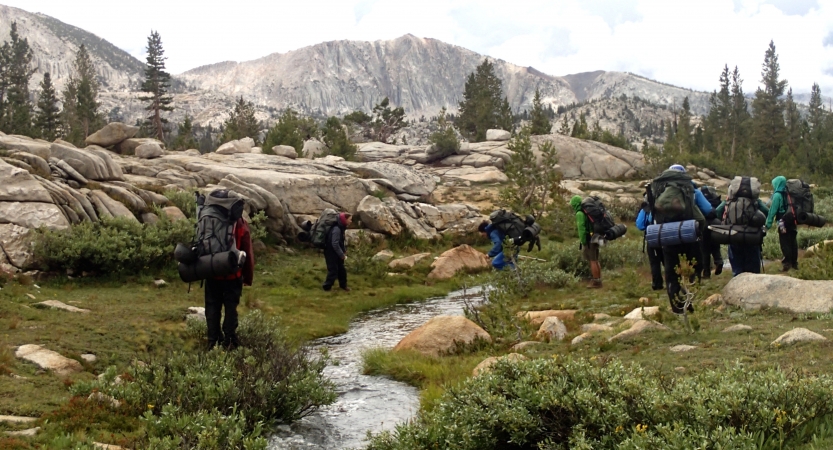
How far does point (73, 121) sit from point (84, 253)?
78.4 metres

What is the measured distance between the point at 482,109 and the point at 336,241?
197 ft

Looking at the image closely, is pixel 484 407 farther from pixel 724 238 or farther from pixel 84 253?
pixel 84 253

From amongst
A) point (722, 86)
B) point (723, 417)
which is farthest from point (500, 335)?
point (722, 86)

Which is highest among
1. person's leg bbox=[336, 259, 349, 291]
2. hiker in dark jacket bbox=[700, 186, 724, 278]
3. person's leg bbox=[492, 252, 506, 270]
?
hiker in dark jacket bbox=[700, 186, 724, 278]

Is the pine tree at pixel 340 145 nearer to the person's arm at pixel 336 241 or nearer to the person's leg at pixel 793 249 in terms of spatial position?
the person's arm at pixel 336 241

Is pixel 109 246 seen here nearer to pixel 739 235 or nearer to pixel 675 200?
pixel 675 200

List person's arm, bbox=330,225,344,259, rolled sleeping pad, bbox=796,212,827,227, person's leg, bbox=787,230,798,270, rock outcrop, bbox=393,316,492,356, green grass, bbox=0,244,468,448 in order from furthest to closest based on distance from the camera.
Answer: person's arm, bbox=330,225,344,259, person's leg, bbox=787,230,798,270, rolled sleeping pad, bbox=796,212,827,227, rock outcrop, bbox=393,316,492,356, green grass, bbox=0,244,468,448

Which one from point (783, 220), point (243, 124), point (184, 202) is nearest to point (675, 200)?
point (783, 220)

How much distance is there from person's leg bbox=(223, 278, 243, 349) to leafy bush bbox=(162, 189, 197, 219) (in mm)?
12638

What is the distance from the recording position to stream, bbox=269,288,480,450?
23.5 feet

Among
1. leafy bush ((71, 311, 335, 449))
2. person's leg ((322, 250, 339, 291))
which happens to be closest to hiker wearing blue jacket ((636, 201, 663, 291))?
person's leg ((322, 250, 339, 291))

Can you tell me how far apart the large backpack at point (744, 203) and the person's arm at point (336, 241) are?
9885 mm

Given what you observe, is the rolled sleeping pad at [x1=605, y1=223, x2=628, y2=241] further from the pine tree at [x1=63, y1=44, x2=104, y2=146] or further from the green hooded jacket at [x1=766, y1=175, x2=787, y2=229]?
the pine tree at [x1=63, y1=44, x2=104, y2=146]

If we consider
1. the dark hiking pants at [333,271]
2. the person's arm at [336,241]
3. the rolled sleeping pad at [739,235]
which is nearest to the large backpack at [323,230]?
the person's arm at [336,241]
